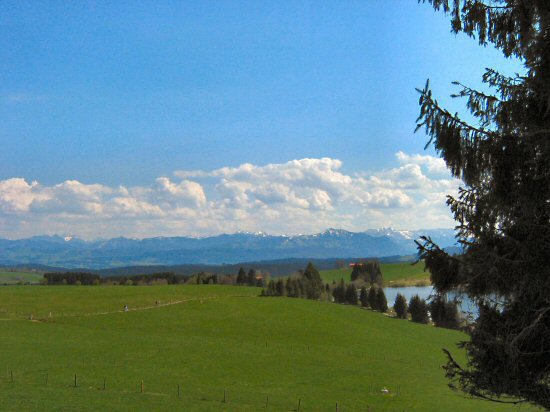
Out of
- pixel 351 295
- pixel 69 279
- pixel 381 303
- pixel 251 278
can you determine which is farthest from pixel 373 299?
pixel 69 279

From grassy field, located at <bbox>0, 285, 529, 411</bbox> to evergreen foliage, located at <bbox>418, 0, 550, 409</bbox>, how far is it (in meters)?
24.2

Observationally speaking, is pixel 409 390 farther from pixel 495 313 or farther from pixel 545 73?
pixel 545 73

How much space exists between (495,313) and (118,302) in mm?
91795

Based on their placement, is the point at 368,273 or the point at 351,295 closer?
the point at 351,295

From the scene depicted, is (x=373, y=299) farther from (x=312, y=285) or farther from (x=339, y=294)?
(x=312, y=285)

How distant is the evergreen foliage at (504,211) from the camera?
761 centimetres

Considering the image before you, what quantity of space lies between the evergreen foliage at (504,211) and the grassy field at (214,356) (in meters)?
24.2

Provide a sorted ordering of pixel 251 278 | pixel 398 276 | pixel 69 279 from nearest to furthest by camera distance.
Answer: pixel 251 278
pixel 69 279
pixel 398 276

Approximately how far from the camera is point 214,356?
50.4m

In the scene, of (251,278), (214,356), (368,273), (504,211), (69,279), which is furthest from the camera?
(368,273)

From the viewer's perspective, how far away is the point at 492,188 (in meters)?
8.07

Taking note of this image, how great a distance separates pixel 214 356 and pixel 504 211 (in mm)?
46213

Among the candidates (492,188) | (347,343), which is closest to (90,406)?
(492,188)

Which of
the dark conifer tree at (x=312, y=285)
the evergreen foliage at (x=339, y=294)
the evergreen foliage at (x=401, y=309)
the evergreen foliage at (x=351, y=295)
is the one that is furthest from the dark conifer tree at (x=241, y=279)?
the evergreen foliage at (x=401, y=309)
